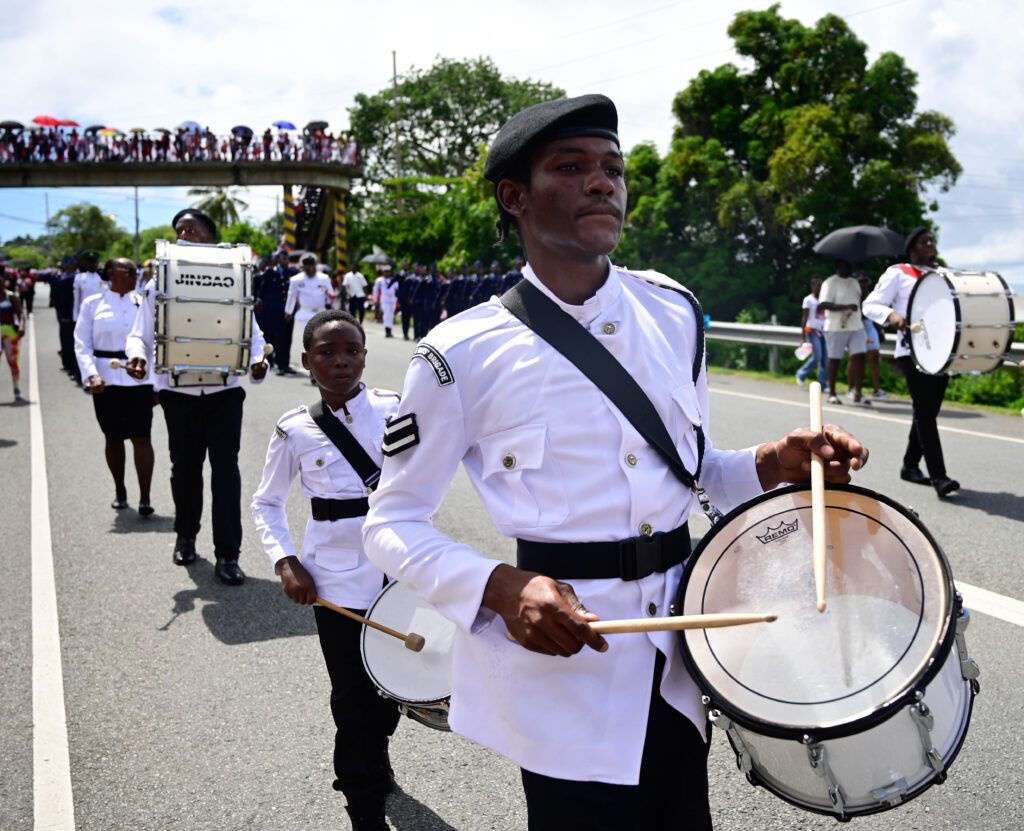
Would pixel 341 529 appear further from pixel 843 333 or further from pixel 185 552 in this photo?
pixel 843 333

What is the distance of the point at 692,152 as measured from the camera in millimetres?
25641

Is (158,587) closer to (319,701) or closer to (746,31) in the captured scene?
(319,701)

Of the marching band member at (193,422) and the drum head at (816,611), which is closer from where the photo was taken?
the drum head at (816,611)

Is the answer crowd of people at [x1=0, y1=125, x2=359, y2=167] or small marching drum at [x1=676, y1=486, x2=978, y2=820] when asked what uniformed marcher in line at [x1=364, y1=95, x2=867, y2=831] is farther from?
crowd of people at [x1=0, y1=125, x2=359, y2=167]

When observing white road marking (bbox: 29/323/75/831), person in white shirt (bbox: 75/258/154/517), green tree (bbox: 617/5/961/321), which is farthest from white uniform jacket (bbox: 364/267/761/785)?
green tree (bbox: 617/5/961/321)

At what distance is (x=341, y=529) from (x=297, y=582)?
282 millimetres

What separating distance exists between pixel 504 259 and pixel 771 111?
668 inches

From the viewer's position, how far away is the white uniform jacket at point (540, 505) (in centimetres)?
220

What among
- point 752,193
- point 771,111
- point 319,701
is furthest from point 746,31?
point 319,701

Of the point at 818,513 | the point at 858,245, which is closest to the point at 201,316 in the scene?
the point at 818,513

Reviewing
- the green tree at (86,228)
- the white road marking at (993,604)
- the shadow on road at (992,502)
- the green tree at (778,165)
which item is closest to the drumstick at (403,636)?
the white road marking at (993,604)

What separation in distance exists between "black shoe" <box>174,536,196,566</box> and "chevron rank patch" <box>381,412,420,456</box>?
5528mm

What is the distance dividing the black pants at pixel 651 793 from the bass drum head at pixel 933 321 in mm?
6625

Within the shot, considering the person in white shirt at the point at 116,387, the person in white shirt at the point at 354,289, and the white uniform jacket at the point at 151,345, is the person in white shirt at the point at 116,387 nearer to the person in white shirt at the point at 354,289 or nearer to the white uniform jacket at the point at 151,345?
the white uniform jacket at the point at 151,345
